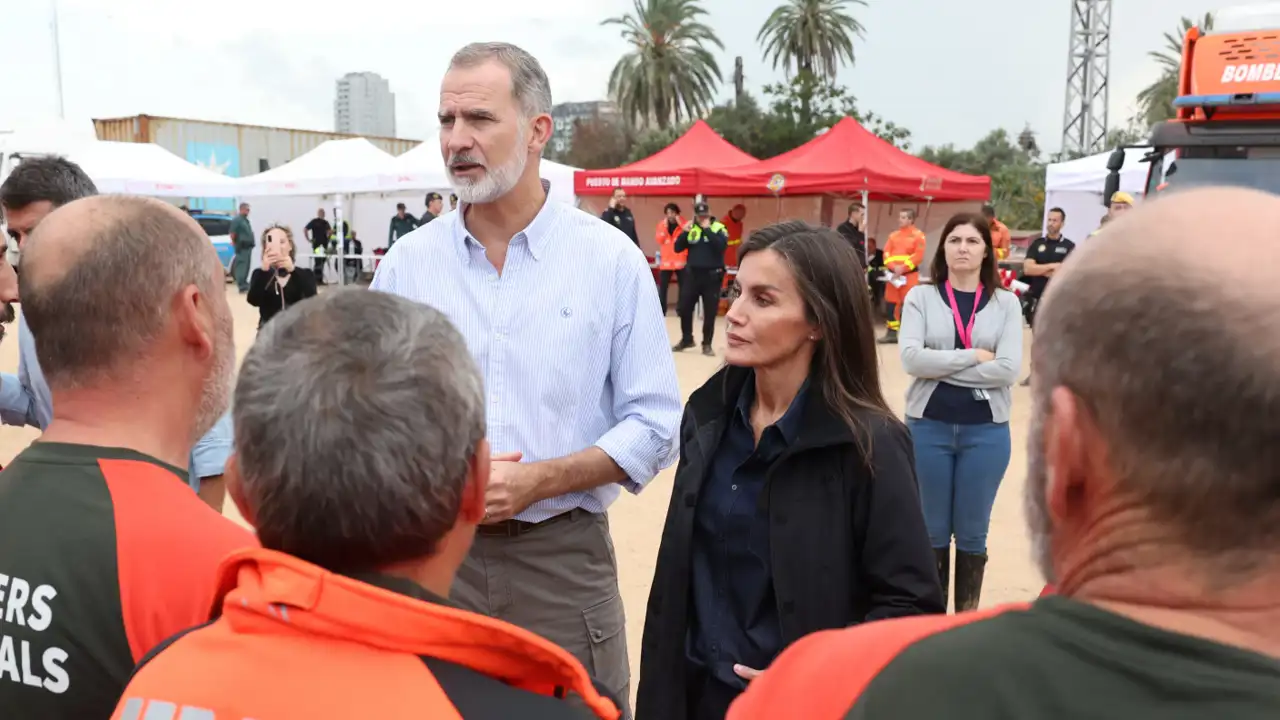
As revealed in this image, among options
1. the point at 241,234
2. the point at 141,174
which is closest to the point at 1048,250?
the point at 241,234

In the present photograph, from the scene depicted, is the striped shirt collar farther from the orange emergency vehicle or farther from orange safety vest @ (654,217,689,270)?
orange safety vest @ (654,217,689,270)

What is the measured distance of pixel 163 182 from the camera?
21047 mm

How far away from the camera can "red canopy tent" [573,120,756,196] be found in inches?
679

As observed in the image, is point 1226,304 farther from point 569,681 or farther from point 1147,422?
point 569,681

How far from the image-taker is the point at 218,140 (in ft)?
113

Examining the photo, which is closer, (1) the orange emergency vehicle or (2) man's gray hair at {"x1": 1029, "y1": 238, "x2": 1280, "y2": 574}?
(2) man's gray hair at {"x1": 1029, "y1": 238, "x2": 1280, "y2": 574}

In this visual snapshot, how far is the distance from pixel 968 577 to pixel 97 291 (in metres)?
4.08

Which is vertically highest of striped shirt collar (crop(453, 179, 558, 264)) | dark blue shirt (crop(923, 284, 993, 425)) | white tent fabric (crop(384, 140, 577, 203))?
white tent fabric (crop(384, 140, 577, 203))

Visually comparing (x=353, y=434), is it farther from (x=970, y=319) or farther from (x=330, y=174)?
(x=330, y=174)

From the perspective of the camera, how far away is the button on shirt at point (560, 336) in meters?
2.58

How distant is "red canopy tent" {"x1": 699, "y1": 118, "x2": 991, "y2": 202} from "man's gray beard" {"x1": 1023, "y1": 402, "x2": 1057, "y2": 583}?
50.3 ft

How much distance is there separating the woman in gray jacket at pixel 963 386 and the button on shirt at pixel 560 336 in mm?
2136

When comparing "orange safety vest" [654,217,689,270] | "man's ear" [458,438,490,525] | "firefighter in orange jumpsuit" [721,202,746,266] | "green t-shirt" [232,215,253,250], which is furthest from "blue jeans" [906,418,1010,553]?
"green t-shirt" [232,215,253,250]

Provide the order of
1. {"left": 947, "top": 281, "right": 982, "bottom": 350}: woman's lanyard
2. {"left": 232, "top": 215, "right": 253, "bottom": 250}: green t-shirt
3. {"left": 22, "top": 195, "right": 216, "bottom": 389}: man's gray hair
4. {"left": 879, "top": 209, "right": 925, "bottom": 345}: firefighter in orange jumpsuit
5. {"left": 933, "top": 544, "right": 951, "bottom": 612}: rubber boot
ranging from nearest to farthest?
1. {"left": 22, "top": 195, "right": 216, "bottom": 389}: man's gray hair
2. {"left": 947, "top": 281, "right": 982, "bottom": 350}: woman's lanyard
3. {"left": 933, "top": 544, "right": 951, "bottom": 612}: rubber boot
4. {"left": 879, "top": 209, "right": 925, "bottom": 345}: firefighter in orange jumpsuit
5. {"left": 232, "top": 215, "right": 253, "bottom": 250}: green t-shirt
